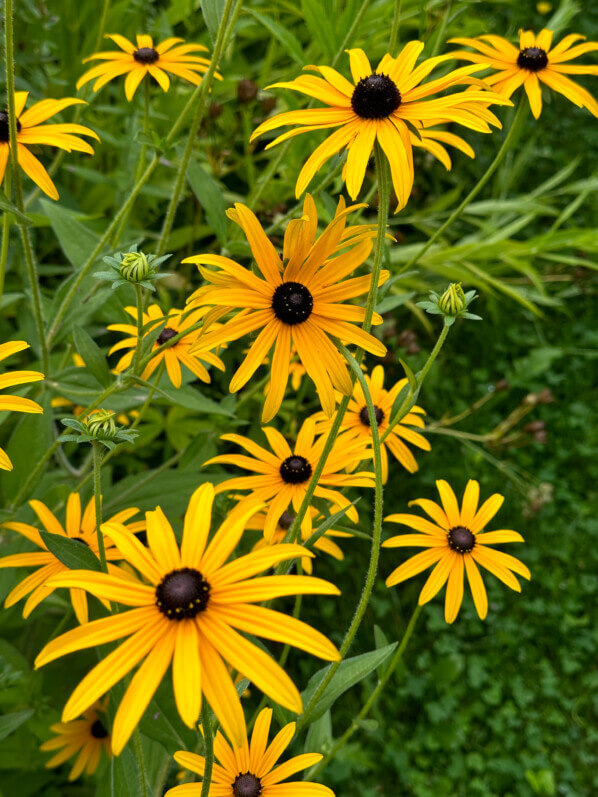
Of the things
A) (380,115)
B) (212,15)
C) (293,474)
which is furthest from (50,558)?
(212,15)

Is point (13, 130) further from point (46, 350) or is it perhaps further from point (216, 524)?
point (216, 524)

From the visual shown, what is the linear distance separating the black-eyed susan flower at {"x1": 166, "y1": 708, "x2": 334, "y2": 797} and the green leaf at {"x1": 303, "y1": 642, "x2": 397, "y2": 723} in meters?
0.06

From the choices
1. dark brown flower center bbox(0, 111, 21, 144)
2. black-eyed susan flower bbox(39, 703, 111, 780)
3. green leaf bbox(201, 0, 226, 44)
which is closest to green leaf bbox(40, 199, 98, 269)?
dark brown flower center bbox(0, 111, 21, 144)

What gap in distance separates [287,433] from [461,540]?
30.8 inches

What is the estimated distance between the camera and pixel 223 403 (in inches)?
51.2

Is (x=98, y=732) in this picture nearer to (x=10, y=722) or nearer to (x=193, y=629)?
(x=10, y=722)

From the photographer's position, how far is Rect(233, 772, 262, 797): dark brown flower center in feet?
2.60

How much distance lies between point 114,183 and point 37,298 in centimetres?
62

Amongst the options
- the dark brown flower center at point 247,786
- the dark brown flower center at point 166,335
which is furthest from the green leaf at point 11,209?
the dark brown flower center at point 247,786

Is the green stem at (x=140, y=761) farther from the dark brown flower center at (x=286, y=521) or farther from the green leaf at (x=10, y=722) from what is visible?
the dark brown flower center at (x=286, y=521)

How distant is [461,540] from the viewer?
109 cm

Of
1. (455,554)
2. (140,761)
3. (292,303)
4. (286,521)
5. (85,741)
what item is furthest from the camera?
(85,741)

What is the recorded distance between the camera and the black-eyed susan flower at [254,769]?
0.79m

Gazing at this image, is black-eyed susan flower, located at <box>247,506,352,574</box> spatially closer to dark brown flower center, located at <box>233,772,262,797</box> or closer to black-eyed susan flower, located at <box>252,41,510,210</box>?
dark brown flower center, located at <box>233,772,262,797</box>
